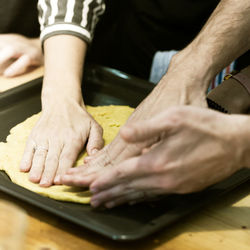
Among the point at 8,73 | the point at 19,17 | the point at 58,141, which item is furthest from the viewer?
the point at 19,17

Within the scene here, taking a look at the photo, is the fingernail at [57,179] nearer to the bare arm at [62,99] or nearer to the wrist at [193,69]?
the bare arm at [62,99]

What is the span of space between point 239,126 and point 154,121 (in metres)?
0.15

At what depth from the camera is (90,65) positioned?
5.38 feet

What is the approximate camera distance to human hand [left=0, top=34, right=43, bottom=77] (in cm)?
161

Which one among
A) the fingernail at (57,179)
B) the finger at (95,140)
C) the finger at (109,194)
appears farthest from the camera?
the finger at (95,140)

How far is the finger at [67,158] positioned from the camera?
1.10 meters

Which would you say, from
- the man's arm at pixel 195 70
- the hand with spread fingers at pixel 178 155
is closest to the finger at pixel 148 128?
the hand with spread fingers at pixel 178 155

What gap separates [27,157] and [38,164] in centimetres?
4

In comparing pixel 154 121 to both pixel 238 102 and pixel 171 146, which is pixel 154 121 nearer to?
pixel 171 146

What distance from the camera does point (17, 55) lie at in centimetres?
166

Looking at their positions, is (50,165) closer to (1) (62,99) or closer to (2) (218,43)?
(1) (62,99)

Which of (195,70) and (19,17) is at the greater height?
(195,70)

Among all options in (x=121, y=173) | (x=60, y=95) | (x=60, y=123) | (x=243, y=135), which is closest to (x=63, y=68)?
(x=60, y=95)

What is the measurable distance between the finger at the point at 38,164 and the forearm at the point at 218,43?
0.37m
